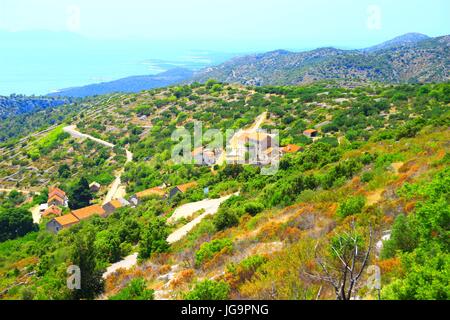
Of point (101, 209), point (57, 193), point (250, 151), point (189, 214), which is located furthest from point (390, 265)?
point (57, 193)

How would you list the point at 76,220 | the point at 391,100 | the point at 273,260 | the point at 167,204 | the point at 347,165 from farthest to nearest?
the point at 391,100, the point at 76,220, the point at 167,204, the point at 347,165, the point at 273,260

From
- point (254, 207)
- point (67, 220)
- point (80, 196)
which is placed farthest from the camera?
point (80, 196)

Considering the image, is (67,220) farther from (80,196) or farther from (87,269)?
(87,269)

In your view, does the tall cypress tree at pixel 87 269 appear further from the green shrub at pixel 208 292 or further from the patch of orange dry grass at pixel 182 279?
the green shrub at pixel 208 292

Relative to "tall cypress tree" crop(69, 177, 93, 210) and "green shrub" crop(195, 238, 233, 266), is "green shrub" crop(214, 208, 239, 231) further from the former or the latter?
"tall cypress tree" crop(69, 177, 93, 210)
